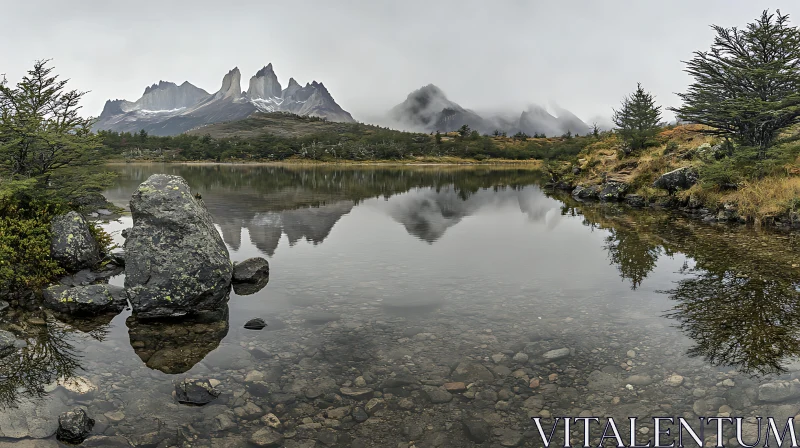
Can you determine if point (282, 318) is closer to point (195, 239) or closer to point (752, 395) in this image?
point (195, 239)

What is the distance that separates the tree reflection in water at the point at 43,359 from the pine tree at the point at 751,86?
28.7 metres

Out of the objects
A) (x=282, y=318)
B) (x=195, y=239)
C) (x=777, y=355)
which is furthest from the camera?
(x=195, y=239)

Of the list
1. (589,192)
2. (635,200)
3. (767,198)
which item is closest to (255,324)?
(767,198)

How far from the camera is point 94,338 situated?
8.48 m

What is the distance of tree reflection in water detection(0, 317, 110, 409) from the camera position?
651 cm

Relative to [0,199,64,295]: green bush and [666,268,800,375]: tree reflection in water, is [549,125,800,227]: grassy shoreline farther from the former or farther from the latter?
[0,199,64,295]: green bush

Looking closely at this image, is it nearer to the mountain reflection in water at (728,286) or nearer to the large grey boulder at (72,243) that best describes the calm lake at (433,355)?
the mountain reflection in water at (728,286)

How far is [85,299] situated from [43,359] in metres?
2.48

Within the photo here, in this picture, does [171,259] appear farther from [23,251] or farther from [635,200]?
[635,200]

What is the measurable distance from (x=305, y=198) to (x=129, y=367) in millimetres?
29619

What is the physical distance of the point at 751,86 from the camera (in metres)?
24.8

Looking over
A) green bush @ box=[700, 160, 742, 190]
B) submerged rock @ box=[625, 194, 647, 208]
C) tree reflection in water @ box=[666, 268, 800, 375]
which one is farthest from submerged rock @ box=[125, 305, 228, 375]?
submerged rock @ box=[625, 194, 647, 208]

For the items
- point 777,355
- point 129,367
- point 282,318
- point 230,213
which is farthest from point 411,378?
point 230,213

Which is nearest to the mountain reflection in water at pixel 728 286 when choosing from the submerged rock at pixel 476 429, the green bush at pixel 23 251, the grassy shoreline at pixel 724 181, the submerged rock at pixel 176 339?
the grassy shoreline at pixel 724 181
